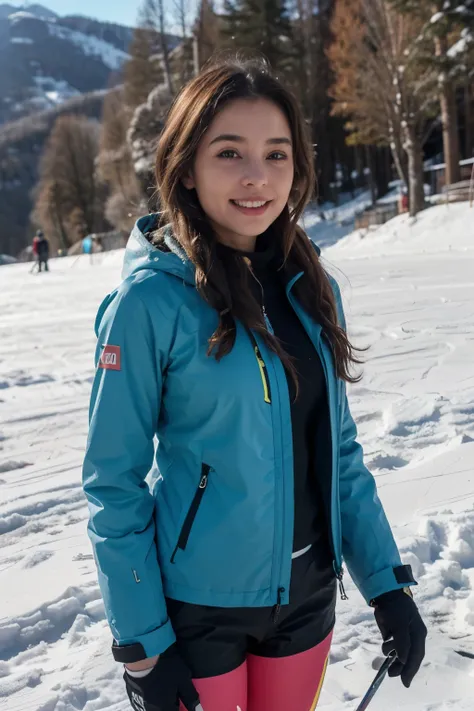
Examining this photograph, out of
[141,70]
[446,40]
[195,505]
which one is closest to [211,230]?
[195,505]

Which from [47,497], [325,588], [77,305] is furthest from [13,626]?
[77,305]

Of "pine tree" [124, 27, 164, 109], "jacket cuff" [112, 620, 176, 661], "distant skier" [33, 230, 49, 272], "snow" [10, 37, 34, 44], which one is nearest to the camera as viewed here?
"jacket cuff" [112, 620, 176, 661]

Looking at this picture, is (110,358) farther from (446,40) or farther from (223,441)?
(446,40)

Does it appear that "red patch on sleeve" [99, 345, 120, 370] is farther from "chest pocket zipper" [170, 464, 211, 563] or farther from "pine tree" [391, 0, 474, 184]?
"pine tree" [391, 0, 474, 184]

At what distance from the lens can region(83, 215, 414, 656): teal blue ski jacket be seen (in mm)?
1374

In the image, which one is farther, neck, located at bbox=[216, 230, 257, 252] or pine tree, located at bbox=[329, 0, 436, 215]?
pine tree, located at bbox=[329, 0, 436, 215]

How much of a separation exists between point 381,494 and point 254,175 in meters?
2.64

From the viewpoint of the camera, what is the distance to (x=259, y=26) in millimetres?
29219

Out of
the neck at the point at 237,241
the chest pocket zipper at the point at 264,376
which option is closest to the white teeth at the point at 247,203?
the neck at the point at 237,241

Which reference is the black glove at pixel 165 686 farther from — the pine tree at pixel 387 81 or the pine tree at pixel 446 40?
the pine tree at pixel 387 81

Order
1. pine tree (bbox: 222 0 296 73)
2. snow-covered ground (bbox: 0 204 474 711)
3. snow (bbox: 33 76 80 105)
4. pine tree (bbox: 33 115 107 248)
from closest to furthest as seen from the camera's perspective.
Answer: snow-covered ground (bbox: 0 204 474 711), pine tree (bbox: 222 0 296 73), pine tree (bbox: 33 115 107 248), snow (bbox: 33 76 80 105)

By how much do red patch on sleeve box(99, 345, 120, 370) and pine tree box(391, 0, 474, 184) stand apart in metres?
18.2

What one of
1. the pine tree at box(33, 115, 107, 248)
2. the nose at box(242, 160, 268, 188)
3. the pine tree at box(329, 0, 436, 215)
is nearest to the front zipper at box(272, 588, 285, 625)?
the nose at box(242, 160, 268, 188)

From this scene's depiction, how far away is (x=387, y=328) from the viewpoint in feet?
25.1
